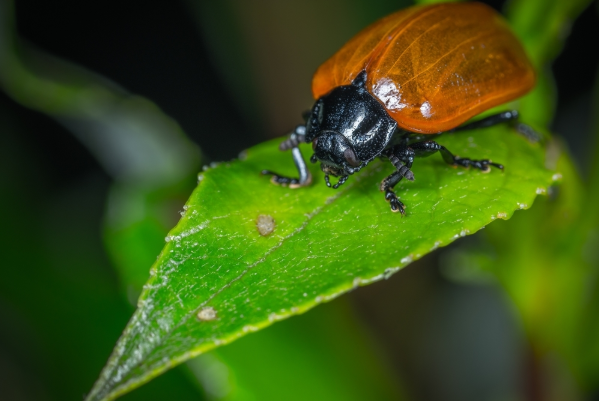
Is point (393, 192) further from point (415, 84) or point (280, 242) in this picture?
point (415, 84)

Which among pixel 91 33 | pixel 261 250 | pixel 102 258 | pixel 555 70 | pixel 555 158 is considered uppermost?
pixel 91 33

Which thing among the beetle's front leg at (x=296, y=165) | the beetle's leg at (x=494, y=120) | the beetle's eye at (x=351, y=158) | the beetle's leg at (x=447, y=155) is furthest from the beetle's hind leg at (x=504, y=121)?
the beetle's front leg at (x=296, y=165)

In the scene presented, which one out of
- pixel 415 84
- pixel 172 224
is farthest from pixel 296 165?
pixel 172 224

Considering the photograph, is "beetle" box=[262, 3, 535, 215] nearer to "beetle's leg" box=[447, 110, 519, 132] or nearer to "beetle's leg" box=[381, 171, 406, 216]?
"beetle's leg" box=[447, 110, 519, 132]

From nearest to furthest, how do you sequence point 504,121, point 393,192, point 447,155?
point 393,192 < point 447,155 < point 504,121

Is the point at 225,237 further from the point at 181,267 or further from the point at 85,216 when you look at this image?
the point at 85,216

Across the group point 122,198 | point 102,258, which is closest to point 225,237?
point 122,198

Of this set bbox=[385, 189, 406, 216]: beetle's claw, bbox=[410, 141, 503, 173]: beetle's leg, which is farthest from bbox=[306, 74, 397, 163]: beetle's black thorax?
bbox=[385, 189, 406, 216]: beetle's claw
